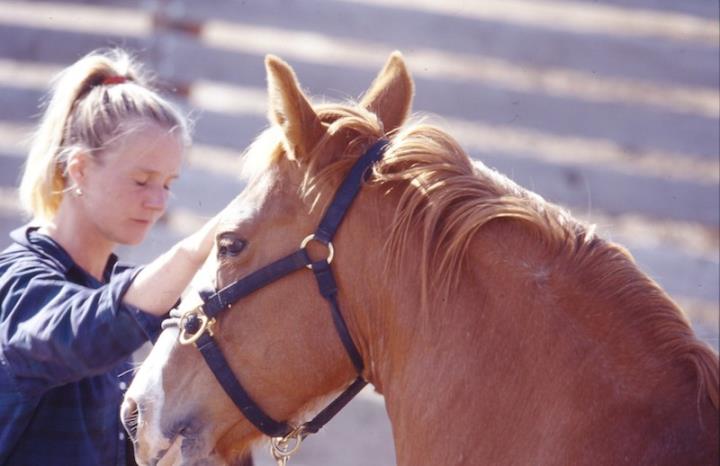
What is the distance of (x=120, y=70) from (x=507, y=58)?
79.5 inches

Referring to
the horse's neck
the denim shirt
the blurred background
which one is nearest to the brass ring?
the horse's neck

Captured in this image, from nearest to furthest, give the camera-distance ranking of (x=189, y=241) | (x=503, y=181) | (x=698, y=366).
Result: (x=698, y=366)
(x=503, y=181)
(x=189, y=241)

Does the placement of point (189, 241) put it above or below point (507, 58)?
above

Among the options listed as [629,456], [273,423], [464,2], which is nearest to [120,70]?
[273,423]

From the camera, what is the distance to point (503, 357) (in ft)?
6.20

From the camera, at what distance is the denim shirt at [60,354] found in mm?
2100

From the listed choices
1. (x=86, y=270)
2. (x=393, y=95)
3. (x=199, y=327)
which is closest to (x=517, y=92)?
(x=393, y=95)

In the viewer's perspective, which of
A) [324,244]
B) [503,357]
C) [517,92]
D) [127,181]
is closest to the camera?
[503,357]

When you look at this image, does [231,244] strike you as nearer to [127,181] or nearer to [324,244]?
[324,244]

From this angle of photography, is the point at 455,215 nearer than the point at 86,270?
Yes

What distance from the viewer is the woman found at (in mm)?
2117

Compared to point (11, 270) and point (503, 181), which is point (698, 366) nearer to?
point (503, 181)

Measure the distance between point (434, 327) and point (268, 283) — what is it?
1.10ft

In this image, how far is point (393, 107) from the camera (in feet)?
7.23
